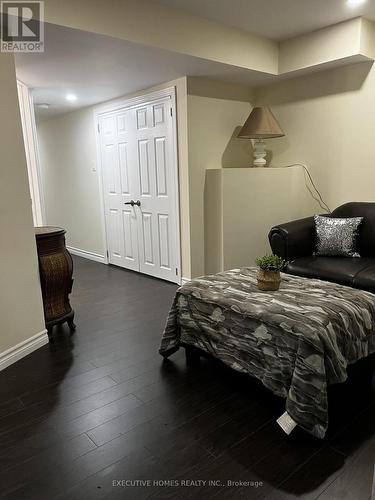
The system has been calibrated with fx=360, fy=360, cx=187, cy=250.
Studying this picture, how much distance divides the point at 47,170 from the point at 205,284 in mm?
4921

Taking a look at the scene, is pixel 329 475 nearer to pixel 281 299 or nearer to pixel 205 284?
pixel 281 299

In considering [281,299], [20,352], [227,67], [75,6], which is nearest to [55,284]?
[20,352]

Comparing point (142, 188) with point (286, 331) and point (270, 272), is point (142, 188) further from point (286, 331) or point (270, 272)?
point (286, 331)

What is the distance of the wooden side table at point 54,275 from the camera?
2740 millimetres

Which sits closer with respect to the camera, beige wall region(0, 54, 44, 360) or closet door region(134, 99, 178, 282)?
beige wall region(0, 54, 44, 360)

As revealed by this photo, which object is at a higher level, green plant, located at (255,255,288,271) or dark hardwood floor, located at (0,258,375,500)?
green plant, located at (255,255,288,271)

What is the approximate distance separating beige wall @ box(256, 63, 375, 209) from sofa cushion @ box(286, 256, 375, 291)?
0.97 metres

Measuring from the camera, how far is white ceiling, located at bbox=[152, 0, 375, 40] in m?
2.71

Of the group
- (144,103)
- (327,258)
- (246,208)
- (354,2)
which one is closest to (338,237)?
(327,258)

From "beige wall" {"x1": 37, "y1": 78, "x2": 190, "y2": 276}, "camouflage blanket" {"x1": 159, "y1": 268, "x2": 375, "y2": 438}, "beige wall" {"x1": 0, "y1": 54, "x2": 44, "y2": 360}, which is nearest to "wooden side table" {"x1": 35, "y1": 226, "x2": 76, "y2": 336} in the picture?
"beige wall" {"x1": 0, "y1": 54, "x2": 44, "y2": 360}

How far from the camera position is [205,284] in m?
2.33

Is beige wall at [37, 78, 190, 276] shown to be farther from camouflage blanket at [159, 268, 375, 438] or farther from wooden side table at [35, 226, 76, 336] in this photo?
camouflage blanket at [159, 268, 375, 438]

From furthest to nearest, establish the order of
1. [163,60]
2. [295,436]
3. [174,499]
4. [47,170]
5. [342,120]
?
1. [47,170]
2. [342,120]
3. [163,60]
4. [295,436]
5. [174,499]

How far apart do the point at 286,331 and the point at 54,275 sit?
186 cm
